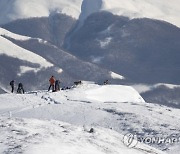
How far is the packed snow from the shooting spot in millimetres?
Result: 26562

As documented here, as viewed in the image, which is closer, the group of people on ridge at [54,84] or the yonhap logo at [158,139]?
the yonhap logo at [158,139]

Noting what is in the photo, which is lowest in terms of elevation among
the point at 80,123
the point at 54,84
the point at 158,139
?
the point at 158,139

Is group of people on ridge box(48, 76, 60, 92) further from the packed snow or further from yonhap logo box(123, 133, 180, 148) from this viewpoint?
yonhap logo box(123, 133, 180, 148)

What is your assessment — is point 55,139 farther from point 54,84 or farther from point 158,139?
point 54,84

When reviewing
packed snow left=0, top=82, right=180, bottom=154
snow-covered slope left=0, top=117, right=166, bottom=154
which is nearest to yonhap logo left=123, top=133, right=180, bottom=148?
packed snow left=0, top=82, right=180, bottom=154

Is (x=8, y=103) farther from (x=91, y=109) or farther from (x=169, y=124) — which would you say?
(x=169, y=124)

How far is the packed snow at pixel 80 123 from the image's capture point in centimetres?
2656

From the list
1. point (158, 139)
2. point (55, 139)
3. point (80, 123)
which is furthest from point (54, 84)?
point (55, 139)

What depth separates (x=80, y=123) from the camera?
48.6 m

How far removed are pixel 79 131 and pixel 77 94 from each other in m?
46.6

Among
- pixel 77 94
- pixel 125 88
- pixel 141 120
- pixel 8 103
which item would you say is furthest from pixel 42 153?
pixel 125 88

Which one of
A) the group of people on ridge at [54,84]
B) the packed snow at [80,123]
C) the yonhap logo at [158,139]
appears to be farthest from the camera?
the group of people on ridge at [54,84]

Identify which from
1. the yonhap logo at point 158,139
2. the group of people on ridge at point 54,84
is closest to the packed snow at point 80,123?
the yonhap logo at point 158,139

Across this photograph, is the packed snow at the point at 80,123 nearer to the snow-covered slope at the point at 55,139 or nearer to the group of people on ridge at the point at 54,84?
the snow-covered slope at the point at 55,139
